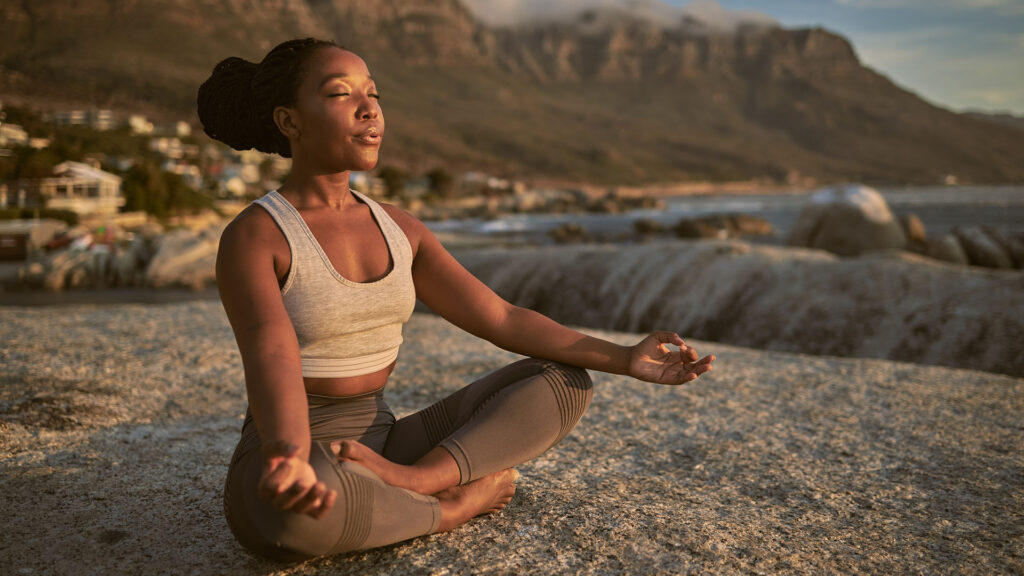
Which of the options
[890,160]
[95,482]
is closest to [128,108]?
[95,482]

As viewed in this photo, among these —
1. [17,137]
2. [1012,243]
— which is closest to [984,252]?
[1012,243]

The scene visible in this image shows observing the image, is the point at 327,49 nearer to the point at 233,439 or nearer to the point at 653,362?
the point at 653,362

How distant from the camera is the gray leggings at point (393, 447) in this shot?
1629 mm

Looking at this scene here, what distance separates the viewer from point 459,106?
445ft

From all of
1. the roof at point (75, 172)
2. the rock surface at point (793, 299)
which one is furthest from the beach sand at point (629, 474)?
the roof at point (75, 172)

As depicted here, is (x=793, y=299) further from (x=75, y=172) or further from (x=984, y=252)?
(x=75, y=172)

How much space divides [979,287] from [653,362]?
559cm

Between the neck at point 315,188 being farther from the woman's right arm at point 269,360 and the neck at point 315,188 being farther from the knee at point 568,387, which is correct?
the knee at point 568,387

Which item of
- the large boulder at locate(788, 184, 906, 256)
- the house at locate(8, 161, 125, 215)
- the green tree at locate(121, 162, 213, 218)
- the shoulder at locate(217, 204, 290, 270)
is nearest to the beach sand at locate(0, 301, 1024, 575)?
the shoulder at locate(217, 204, 290, 270)

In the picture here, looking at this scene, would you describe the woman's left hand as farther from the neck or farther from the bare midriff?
the neck

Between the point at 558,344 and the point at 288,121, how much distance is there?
3.58 feet

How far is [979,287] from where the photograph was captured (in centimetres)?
611

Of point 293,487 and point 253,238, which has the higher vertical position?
point 253,238

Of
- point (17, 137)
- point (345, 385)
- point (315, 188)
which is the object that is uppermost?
point (315, 188)
